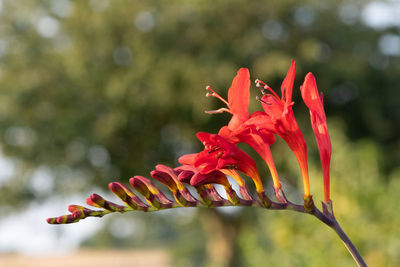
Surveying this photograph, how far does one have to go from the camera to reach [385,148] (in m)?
12.6

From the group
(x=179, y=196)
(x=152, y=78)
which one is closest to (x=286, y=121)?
(x=179, y=196)

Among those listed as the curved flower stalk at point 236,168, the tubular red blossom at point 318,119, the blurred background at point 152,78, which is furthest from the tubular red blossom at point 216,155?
the blurred background at point 152,78

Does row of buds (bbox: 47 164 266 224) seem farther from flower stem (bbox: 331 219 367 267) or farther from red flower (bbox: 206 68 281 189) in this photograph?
flower stem (bbox: 331 219 367 267)

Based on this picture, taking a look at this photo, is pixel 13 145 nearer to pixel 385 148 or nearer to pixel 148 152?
pixel 148 152

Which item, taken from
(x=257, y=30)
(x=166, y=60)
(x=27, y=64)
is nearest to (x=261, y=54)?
(x=257, y=30)

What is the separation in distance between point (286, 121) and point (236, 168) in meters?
0.17

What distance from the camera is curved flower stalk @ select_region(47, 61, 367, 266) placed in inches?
47.1

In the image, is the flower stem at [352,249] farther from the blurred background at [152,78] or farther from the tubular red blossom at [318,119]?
the blurred background at [152,78]

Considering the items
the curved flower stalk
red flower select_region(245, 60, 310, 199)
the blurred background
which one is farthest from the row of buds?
the blurred background

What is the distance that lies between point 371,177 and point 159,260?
22.4 m

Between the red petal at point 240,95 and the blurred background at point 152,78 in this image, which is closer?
the red petal at point 240,95

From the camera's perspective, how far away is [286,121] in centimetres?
124

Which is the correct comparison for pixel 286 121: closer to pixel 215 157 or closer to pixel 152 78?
pixel 215 157

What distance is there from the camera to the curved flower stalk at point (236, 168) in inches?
47.1
